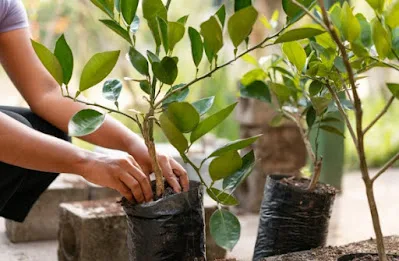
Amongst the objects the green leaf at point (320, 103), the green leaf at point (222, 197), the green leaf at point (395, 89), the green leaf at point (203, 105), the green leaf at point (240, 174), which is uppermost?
the green leaf at point (320, 103)

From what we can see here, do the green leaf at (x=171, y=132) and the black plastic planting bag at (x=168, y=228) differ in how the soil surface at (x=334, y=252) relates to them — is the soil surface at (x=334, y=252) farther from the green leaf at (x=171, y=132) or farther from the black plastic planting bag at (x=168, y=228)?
the green leaf at (x=171, y=132)

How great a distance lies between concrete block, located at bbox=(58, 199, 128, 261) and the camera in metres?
2.31

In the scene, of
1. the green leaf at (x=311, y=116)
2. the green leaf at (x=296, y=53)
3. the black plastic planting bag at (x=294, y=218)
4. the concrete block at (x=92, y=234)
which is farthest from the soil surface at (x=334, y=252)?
the concrete block at (x=92, y=234)

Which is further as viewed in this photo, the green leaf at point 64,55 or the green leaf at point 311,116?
the green leaf at point 311,116

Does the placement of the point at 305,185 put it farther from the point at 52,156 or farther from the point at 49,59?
the point at 49,59

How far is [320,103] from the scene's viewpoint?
173 centimetres

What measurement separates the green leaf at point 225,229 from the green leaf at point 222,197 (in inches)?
2.2

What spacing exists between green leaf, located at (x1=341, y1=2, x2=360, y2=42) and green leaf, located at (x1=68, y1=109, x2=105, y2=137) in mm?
523

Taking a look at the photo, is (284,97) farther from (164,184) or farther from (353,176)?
(353,176)

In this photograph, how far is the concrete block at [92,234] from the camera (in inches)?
90.9

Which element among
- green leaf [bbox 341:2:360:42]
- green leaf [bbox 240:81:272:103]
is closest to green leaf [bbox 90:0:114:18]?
green leaf [bbox 341:2:360:42]

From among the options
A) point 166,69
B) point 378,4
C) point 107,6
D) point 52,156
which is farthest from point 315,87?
point 52,156

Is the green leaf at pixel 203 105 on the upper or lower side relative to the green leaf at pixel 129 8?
lower

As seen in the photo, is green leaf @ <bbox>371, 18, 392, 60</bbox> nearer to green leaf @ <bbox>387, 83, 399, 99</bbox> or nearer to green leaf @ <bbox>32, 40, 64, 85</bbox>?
green leaf @ <bbox>387, 83, 399, 99</bbox>
